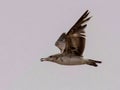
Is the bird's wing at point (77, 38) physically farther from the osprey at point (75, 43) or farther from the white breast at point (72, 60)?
the white breast at point (72, 60)

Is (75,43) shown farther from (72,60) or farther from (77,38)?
(72,60)

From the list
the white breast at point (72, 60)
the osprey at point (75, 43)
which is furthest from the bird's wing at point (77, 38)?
the white breast at point (72, 60)

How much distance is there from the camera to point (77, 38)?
15258 millimetres

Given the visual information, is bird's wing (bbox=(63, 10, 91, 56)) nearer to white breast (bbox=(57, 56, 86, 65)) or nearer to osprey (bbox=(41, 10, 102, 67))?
osprey (bbox=(41, 10, 102, 67))

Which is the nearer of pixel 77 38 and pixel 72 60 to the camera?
pixel 72 60

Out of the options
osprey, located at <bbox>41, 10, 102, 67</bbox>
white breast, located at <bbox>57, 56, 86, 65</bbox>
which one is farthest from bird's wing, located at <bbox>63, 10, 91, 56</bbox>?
white breast, located at <bbox>57, 56, 86, 65</bbox>

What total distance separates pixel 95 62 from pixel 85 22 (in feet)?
5.25

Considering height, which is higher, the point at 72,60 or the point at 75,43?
the point at 75,43

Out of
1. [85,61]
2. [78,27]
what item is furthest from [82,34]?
[85,61]

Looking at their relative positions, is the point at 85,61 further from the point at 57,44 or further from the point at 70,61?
the point at 57,44

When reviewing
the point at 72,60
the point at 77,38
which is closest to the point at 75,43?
the point at 77,38

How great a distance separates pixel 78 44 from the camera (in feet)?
50.3

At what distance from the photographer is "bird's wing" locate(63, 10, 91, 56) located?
1526 centimetres

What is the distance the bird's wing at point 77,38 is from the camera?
50.1 feet
